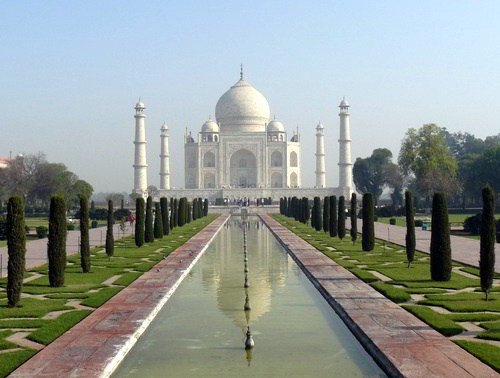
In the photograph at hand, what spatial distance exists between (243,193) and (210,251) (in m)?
42.6

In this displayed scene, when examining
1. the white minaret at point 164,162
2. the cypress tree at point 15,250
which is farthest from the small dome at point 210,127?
the cypress tree at point 15,250

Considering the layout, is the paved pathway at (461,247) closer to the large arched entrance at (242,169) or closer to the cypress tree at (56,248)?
the cypress tree at (56,248)

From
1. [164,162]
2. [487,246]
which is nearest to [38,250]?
[487,246]

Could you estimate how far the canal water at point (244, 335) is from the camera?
654 cm

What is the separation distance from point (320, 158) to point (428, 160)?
70.0 ft

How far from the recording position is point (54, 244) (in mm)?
11469

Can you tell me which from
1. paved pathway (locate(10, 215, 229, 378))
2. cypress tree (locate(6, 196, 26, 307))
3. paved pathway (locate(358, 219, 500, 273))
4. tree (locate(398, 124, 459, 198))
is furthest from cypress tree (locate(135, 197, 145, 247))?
tree (locate(398, 124, 459, 198))

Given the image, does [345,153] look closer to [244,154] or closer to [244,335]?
[244,154]

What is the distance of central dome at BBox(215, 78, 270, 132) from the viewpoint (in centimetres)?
6688

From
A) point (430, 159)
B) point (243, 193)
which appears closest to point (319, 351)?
point (430, 159)

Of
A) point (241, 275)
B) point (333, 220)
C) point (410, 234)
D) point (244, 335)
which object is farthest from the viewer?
point (333, 220)

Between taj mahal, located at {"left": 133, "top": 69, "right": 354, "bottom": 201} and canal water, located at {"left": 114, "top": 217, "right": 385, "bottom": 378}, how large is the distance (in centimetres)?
4988

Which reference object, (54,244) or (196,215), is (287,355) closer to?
(54,244)

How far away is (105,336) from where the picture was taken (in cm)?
753
